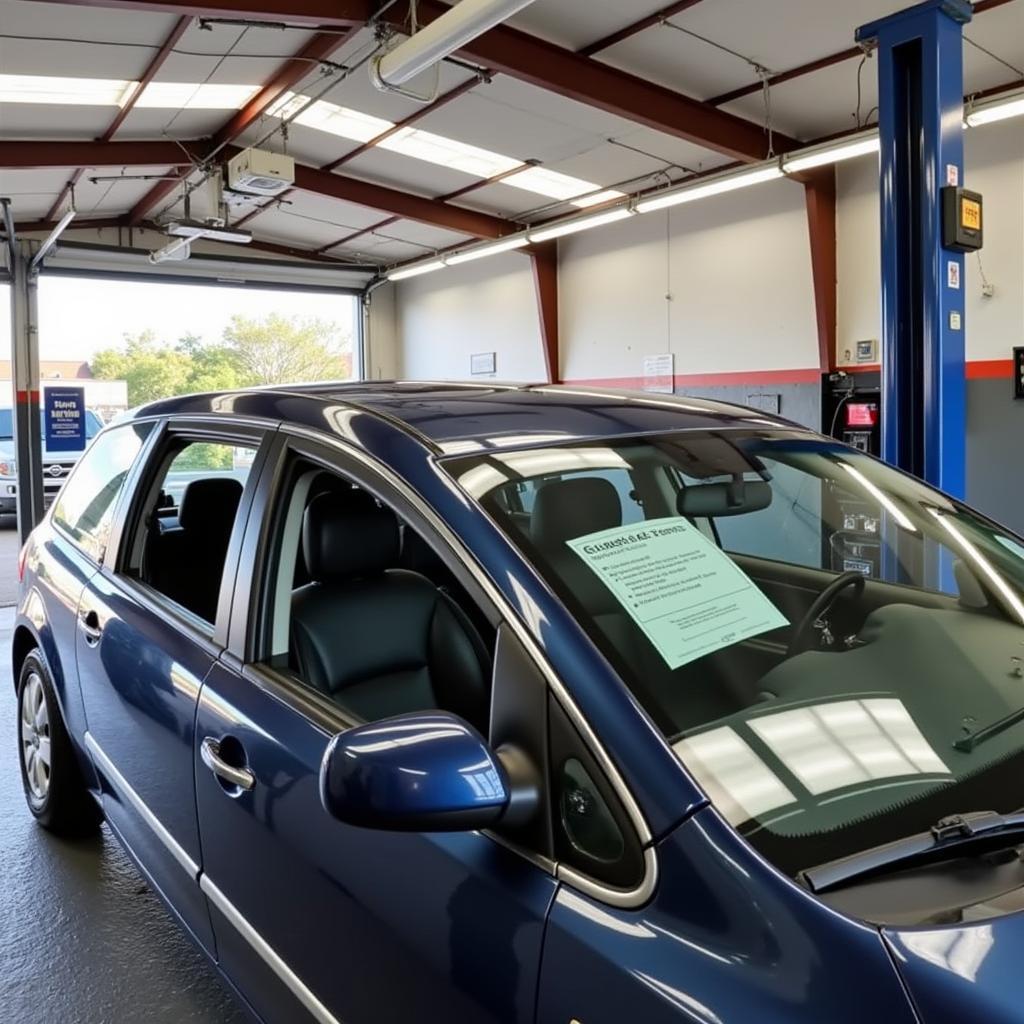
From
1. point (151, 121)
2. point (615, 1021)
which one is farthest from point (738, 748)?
point (151, 121)

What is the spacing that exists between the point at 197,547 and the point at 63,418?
925cm

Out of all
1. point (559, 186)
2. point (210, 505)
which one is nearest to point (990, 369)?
point (559, 186)

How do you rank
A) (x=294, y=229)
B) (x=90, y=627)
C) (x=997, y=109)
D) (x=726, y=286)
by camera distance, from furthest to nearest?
(x=294, y=229) → (x=726, y=286) → (x=997, y=109) → (x=90, y=627)

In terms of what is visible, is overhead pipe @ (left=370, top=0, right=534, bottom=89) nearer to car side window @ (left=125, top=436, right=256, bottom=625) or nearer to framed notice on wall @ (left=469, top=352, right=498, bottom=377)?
car side window @ (left=125, top=436, right=256, bottom=625)

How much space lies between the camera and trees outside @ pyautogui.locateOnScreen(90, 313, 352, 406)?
1742 cm

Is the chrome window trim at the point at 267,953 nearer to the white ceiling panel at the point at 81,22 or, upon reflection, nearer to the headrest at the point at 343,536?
the headrest at the point at 343,536

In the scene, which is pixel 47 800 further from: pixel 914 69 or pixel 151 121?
pixel 151 121

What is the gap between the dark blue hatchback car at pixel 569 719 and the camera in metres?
0.96

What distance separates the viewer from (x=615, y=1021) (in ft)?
Result: 3.15

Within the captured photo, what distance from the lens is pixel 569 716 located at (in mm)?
1105

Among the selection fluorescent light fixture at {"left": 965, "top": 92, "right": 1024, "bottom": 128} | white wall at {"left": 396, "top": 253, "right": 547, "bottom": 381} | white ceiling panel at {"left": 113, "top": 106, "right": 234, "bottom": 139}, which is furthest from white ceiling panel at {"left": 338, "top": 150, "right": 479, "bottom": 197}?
fluorescent light fixture at {"left": 965, "top": 92, "right": 1024, "bottom": 128}

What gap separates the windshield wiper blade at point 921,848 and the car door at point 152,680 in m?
1.20

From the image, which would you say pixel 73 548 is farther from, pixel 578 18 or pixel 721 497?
pixel 578 18

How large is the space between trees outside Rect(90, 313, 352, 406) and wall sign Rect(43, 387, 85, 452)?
20.6ft
